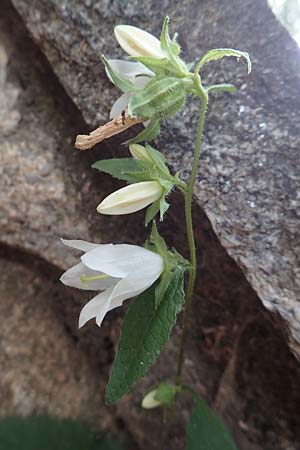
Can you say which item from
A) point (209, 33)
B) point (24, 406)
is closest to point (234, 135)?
point (209, 33)

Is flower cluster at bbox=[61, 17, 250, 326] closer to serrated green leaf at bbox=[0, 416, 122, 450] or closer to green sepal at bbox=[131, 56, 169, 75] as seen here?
green sepal at bbox=[131, 56, 169, 75]

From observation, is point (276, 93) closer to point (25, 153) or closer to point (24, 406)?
point (25, 153)

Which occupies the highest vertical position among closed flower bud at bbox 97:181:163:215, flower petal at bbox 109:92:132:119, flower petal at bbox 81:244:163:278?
flower petal at bbox 109:92:132:119

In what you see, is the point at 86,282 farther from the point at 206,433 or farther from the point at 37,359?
the point at 37,359

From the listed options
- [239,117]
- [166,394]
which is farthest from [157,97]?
[166,394]

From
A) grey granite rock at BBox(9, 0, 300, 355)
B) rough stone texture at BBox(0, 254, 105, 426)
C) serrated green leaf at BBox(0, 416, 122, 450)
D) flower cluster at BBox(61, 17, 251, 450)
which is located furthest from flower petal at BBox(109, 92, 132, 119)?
serrated green leaf at BBox(0, 416, 122, 450)
